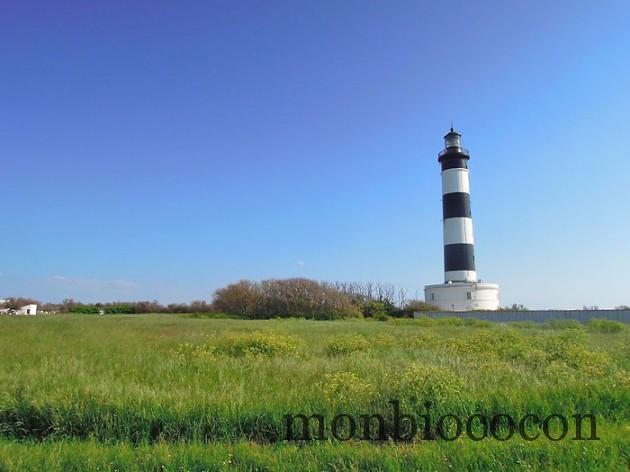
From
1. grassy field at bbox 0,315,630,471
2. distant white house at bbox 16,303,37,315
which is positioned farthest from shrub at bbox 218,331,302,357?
distant white house at bbox 16,303,37,315

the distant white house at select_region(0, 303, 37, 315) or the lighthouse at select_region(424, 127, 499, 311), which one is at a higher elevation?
the lighthouse at select_region(424, 127, 499, 311)

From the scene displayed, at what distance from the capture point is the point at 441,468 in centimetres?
462

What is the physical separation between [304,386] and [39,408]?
4164mm

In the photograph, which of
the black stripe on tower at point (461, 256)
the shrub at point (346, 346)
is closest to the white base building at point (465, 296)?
the black stripe on tower at point (461, 256)

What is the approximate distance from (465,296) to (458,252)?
15.0 ft

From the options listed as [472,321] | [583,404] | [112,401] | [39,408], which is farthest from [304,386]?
[472,321]

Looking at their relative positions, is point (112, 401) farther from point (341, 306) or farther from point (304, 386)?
point (341, 306)

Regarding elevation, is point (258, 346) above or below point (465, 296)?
below

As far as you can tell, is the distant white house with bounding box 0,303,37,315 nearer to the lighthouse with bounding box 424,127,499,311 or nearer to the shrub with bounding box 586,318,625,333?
the lighthouse with bounding box 424,127,499,311

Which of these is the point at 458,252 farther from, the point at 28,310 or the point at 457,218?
the point at 28,310

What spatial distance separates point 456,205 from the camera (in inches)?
1784

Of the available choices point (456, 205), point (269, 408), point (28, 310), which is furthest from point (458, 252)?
point (28, 310)

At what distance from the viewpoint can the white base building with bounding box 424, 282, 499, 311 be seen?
141ft

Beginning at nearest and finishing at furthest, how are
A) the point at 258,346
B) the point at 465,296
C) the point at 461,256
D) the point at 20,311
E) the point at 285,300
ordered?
the point at 258,346 < the point at 465,296 < the point at 461,256 < the point at 20,311 < the point at 285,300
